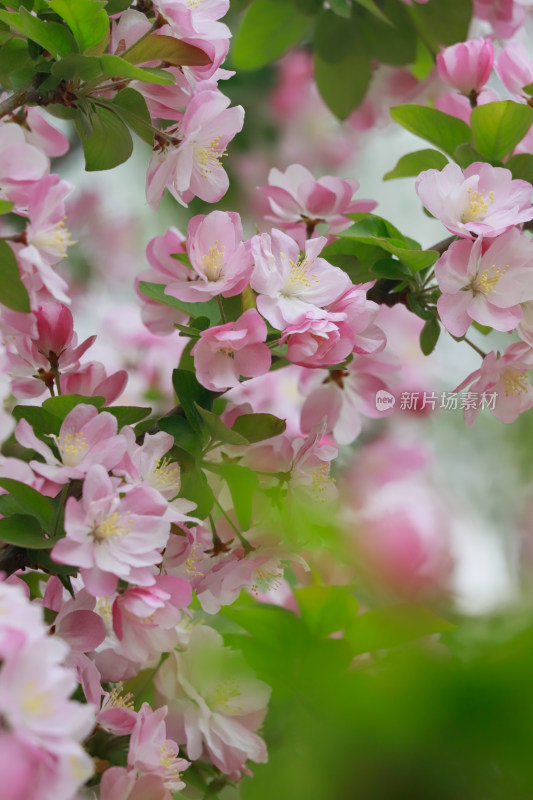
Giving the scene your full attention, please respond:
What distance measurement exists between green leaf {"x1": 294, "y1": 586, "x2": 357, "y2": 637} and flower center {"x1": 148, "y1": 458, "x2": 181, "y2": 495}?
114 millimetres

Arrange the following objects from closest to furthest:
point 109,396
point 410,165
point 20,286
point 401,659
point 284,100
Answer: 1. point 401,659
2. point 20,286
3. point 109,396
4. point 410,165
5. point 284,100

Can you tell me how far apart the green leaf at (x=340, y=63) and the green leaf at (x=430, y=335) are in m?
0.41

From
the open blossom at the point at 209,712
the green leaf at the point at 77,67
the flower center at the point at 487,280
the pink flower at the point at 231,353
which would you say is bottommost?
the open blossom at the point at 209,712

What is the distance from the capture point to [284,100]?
1.74 metres

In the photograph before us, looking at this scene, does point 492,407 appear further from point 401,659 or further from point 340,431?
point 401,659

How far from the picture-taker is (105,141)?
59 cm

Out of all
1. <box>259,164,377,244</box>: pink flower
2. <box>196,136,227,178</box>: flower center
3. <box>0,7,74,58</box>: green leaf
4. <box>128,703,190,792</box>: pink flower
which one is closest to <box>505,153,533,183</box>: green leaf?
<box>259,164,377,244</box>: pink flower

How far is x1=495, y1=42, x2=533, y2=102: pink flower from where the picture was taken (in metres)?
0.70

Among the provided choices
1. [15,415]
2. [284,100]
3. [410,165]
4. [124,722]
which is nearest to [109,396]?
[15,415]

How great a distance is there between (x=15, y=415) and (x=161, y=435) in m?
0.09

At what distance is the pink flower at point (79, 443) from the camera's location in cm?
49

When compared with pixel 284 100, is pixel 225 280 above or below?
above

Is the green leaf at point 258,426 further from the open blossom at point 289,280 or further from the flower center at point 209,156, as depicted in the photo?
the flower center at point 209,156

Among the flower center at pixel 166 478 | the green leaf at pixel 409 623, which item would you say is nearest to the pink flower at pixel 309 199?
the flower center at pixel 166 478
